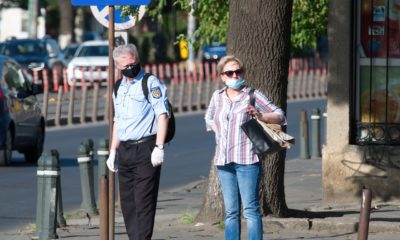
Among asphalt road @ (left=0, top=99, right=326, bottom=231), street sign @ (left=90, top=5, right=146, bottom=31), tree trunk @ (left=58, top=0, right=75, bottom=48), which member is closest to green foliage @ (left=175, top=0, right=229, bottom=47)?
asphalt road @ (left=0, top=99, right=326, bottom=231)

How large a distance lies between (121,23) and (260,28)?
325cm

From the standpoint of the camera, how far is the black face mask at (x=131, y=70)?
32.0 feet

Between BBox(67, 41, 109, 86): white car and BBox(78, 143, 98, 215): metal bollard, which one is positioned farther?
BBox(67, 41, 109, 86): white car

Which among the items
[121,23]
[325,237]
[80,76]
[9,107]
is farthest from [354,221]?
[80,76]

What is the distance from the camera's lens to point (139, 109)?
9.77 meters

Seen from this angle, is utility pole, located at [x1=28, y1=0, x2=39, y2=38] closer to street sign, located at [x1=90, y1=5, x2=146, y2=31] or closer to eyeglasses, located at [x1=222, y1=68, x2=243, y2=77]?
street sign, located at [x1=90, y1=5, x2=146, y2=31]

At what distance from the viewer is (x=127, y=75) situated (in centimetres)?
980

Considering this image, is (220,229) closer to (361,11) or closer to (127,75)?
(127,75)

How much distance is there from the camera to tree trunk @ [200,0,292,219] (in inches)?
465

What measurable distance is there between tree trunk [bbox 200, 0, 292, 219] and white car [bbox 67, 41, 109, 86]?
99.8 ft

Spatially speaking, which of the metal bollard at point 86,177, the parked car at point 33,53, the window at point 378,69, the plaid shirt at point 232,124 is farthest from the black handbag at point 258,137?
the parked car at point 33,53

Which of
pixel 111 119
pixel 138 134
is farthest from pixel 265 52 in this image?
pixel 138 134

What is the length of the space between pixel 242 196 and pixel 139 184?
868mm

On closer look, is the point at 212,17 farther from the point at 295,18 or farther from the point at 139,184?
the point at 139,184
